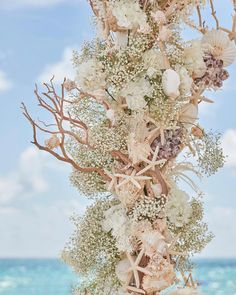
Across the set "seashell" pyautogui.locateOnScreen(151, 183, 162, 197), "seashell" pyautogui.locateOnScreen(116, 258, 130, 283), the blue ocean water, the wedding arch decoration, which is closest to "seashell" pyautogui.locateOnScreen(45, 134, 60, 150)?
the wedding arch decoration

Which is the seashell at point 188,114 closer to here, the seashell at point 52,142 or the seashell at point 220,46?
the seashell at point 220,46

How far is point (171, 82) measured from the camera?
2.55m

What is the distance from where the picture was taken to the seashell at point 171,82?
101 inches

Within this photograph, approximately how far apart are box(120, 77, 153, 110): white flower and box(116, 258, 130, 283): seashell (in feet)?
2.13

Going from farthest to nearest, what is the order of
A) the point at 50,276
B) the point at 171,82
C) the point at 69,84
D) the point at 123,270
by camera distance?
the point at 50,276, the point at 69,84, the point at 123,270, the point at 171,82

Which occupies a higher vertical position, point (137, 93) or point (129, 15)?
point (129, 15)

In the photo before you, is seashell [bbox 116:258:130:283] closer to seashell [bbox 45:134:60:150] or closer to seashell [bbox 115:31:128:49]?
seashell [bbox 45:134:60:150]

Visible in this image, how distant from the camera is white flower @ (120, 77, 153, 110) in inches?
102

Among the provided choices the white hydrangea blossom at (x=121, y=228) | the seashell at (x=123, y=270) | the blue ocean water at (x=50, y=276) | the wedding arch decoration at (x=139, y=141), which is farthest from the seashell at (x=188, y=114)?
the blue ocean water at (x=50, y=276)

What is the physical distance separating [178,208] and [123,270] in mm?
350

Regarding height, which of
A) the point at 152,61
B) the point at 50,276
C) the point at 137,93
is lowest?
the point at 137,93

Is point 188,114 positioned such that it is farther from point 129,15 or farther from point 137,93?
point 129,15

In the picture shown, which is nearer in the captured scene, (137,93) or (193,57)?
(137,93)

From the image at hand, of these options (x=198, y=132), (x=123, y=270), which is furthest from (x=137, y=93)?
(x=123, y=270)
